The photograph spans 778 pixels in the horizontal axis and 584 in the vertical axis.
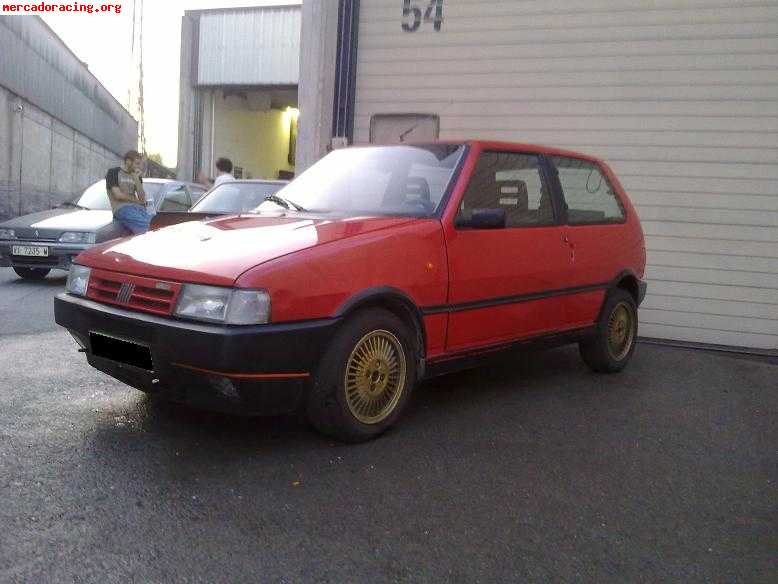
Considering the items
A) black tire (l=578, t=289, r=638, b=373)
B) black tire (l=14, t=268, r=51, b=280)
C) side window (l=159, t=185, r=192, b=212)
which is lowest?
black tire (l=14, t=268, r=51, b=280)

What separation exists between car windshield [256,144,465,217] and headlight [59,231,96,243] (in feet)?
16.4

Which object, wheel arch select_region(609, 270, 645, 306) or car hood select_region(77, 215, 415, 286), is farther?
wheel arch select_region(609, 270, 645, 306)

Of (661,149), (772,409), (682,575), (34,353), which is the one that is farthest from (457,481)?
(661,149)

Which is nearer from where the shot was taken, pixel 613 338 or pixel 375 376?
pixel 375 376

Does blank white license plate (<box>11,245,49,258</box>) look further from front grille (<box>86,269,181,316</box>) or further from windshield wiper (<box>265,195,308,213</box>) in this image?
front grille (<box>86,269,181,316</box>)

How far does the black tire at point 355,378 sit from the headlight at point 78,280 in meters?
1.26

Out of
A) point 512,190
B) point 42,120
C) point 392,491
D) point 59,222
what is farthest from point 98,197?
point 42,120

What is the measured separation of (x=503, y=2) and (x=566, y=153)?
3279mm

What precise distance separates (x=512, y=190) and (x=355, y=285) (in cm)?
153

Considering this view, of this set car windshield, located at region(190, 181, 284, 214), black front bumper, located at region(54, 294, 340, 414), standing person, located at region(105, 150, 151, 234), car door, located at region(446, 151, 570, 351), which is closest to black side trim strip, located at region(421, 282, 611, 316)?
car door, located at region(446, 151, 570, 351)

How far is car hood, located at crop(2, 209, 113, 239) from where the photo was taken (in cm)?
880

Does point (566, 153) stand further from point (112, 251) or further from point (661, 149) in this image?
point (112, 251)

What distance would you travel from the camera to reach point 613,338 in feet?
17.7

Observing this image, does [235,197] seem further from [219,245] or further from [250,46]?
[250,46]
